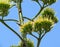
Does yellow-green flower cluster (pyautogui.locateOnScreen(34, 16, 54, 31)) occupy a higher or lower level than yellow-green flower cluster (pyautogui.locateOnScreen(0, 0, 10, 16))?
lower

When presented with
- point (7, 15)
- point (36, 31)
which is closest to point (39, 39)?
point (36, 31)

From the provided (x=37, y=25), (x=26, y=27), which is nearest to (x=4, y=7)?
(x=26, y=27)

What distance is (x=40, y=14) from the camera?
26.9 ft

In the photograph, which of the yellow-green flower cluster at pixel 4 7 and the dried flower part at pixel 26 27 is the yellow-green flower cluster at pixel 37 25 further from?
the yellow-green flower cluster at pixel 4 7

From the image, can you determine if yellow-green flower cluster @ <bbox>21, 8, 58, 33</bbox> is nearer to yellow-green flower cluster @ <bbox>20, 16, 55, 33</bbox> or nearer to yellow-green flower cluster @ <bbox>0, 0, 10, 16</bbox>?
yellow-green flower cluster @ <bbox>20, 16, 55, 33</bbox>

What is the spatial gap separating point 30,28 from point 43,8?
906 millimetres

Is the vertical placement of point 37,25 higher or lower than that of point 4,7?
lower

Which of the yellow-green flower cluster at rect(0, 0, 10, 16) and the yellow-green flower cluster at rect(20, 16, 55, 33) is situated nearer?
the yellow-green flower cluster at rect(20, 16, 55, 33)

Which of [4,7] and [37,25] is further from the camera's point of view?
[4,7]

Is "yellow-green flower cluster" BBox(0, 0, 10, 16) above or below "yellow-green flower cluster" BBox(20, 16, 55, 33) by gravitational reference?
above

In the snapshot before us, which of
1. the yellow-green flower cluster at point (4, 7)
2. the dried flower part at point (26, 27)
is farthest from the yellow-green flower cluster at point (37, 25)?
the yellow-green flower cluster at point (4, 7)

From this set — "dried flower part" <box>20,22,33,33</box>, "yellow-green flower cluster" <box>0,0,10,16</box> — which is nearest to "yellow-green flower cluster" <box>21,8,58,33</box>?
"dried flower part" <box>20,22,33,33</box>

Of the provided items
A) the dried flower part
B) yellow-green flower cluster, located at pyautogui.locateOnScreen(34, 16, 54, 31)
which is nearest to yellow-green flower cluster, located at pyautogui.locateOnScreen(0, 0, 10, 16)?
the dried flower part

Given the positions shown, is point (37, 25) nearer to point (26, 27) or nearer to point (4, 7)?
point (26, 27)
